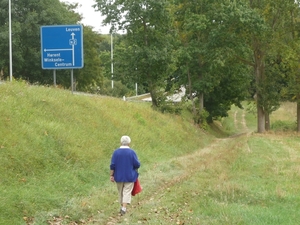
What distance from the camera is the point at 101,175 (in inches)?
638

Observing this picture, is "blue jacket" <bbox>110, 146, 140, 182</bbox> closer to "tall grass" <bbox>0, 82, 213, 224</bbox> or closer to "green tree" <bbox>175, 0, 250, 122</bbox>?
"tall grass" <bbox>0, 82, 213, 224</bbox>

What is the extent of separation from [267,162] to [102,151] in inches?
237

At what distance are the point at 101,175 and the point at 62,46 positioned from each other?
Result: 7.07 meters

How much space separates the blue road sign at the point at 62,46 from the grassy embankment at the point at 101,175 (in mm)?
1314

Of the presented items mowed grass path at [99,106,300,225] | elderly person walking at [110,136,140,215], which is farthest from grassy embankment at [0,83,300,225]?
elderly person walking at [110,136,140,215]

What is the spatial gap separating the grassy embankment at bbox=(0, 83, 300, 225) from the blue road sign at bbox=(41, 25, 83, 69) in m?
1.31

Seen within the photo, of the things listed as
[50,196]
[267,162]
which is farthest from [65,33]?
[50,196]

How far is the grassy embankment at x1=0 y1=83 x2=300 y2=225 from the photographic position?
1106 cm

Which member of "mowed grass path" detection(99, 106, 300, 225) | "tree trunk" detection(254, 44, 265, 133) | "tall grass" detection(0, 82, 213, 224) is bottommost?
"mowed grass path" detection(99, 106, 300, 225)

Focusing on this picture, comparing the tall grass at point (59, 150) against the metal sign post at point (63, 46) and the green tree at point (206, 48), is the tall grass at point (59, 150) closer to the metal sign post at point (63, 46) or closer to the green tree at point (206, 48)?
the metal sign post at point (63, 46)

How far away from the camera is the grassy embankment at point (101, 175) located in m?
11.1

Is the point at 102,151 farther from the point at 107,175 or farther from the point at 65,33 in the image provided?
the point at 65,33

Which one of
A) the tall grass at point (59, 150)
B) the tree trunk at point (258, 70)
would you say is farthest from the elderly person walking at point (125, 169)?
the tree trunk at point (258, 70)

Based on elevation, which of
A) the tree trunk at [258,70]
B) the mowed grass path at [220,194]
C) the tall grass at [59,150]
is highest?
the tree trunk at [258,70]
